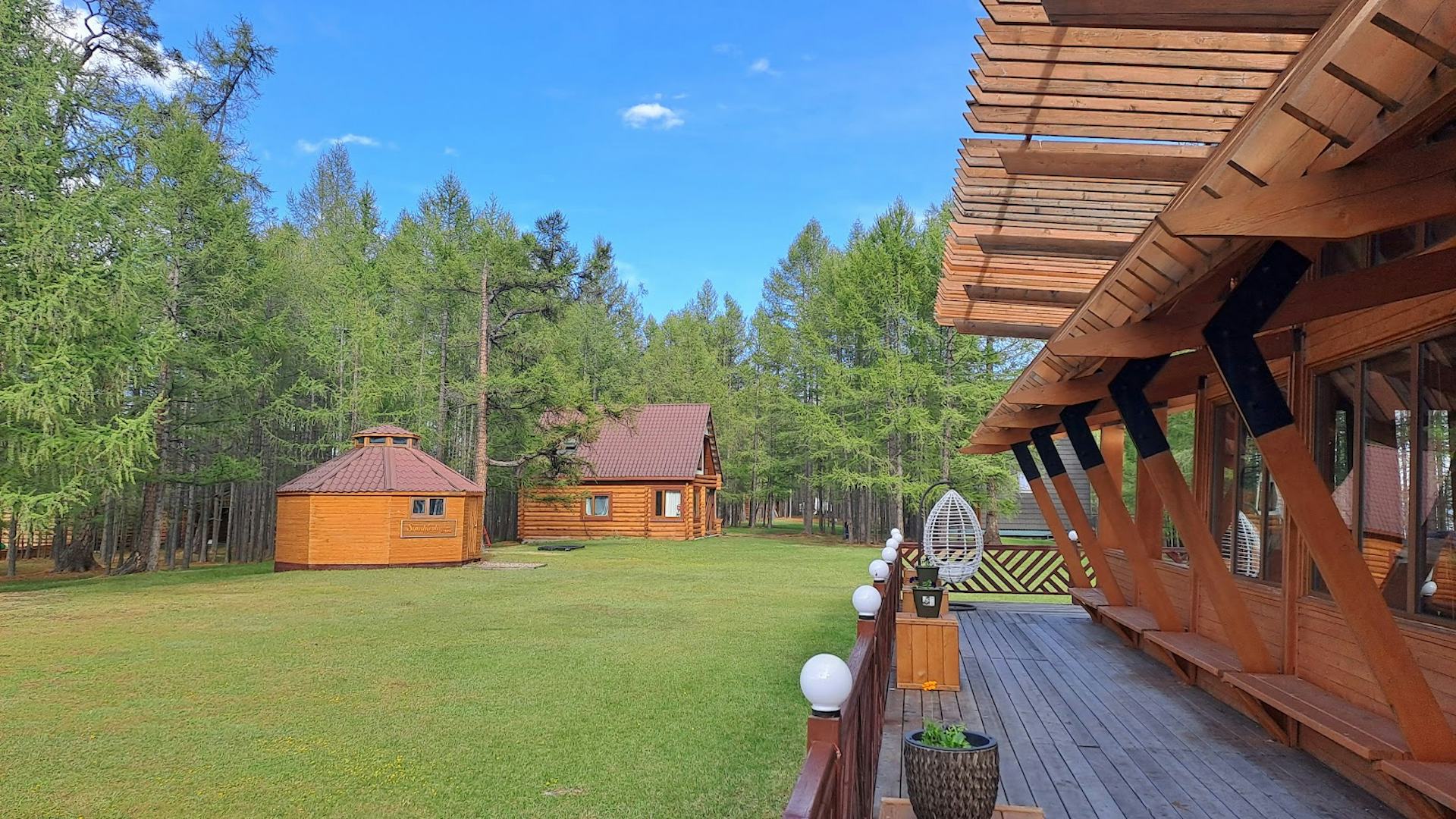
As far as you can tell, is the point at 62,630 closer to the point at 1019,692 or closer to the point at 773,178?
the point at 1019,692

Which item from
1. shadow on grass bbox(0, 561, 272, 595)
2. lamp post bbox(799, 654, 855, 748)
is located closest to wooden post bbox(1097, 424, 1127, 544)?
lamp post bbox(799, 654, 855, 748)

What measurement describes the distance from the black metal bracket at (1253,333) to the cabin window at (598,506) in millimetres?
30691

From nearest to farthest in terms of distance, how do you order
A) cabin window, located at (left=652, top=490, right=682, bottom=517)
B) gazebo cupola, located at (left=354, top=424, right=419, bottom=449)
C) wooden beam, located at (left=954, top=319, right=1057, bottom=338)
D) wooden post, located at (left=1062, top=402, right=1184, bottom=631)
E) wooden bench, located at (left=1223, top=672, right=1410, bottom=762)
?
wooden bench, located at (left=1223, top=672, right=1410, bottom=762) < wooden post, located at (left=1062, top=402, right=1184, bottom=631) < wooden beam, located at (left=954, top=319, right=1057, bottom=338) < gazebo cupola, located at (left=354, top=424, right=419, bottom=449) < cabin window, located at (left=652, top=490, right=682, bottom=517)

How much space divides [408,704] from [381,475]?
48.6 feet

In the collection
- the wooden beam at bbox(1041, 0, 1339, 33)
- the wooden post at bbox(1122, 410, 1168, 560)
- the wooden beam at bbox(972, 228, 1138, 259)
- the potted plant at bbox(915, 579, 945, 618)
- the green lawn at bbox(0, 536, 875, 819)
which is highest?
the wooden beam at bbox(972, 228, 1138, 259)

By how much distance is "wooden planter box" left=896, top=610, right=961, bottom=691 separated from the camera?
6.90 m

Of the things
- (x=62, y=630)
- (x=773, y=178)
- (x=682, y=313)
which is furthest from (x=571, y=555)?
(x=773, y=178)

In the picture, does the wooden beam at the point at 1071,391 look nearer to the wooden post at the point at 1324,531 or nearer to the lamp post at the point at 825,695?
the wooden post at the point at 1324,531

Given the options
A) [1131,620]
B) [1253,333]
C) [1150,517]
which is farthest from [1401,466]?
[1150,517]

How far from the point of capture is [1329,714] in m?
4.24

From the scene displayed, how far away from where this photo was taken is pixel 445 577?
735 inches

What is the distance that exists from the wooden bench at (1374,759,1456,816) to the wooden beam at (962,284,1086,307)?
402cm

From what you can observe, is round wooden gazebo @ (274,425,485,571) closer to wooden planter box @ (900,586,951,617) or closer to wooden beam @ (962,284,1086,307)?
wooden planter box @ (900,586,951,617)

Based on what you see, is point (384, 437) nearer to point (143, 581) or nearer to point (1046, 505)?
point (143, 581)
